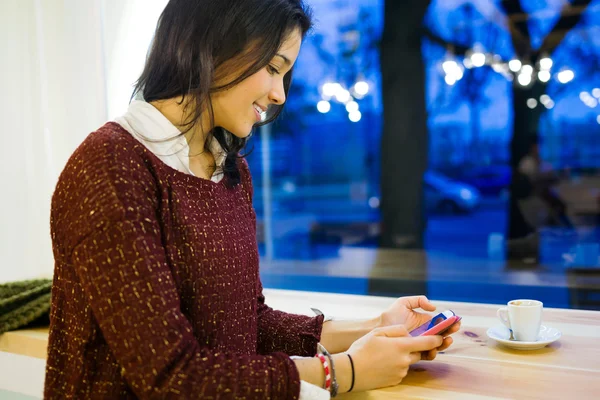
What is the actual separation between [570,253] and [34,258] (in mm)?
2252

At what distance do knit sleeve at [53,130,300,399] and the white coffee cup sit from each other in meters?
0.60

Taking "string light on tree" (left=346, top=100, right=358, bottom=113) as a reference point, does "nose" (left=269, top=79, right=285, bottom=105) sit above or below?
below

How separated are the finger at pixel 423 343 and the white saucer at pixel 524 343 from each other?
0.23 meters

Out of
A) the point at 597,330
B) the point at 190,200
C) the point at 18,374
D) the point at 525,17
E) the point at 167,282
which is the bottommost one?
the point at 18,374

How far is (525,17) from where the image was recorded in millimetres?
2875

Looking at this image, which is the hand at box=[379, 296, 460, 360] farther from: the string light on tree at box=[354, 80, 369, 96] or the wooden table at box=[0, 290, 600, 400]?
the string light on tree at box=[354, 80, 369, 96]

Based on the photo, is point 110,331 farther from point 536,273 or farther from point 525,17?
point 525,17

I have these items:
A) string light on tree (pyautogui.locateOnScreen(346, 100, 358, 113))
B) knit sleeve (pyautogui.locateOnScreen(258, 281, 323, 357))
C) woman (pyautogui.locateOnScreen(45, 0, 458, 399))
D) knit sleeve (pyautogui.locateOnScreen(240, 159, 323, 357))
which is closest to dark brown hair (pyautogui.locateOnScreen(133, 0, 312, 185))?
woman (pyautogui.locateOnScreen(45, 0, 458, 399))

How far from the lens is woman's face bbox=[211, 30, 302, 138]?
1016mm

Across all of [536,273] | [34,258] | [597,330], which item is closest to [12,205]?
[34,258]

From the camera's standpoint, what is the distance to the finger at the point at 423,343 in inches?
40.9

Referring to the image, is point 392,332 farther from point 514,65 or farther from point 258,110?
point 514,65

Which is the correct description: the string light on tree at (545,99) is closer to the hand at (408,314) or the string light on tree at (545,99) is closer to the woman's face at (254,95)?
the hand at (408,314)

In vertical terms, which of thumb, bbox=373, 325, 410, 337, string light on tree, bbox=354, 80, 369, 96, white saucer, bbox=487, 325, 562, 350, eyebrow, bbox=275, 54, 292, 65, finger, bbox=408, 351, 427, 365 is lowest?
white saucer, bbox=487, 325, 562, 350
